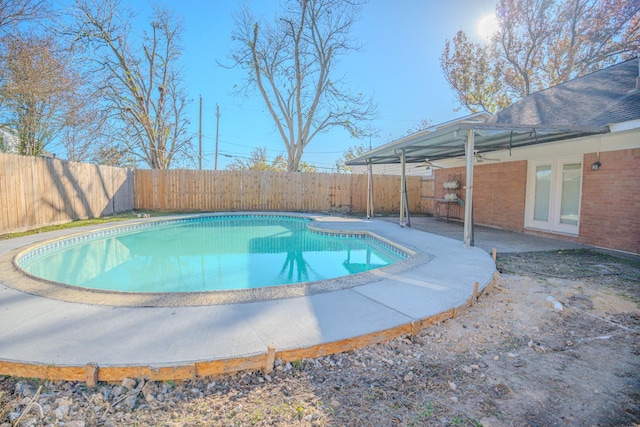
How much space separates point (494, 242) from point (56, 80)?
40.0 ft

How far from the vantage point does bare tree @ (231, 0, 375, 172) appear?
16.6 metres

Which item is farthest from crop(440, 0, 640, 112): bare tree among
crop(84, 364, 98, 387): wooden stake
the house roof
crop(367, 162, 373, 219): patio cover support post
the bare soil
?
crop(84, 364, 98, 387): wooden stake

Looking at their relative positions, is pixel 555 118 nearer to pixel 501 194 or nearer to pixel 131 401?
pixel 501 194

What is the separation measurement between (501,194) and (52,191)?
1243cm

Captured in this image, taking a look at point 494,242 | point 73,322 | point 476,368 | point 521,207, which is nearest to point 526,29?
point 521,207

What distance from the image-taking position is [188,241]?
A: 8172mm

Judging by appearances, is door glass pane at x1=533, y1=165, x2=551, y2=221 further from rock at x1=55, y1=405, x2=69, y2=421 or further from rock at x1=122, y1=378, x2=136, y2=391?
rock at x1=55, y1=405, x2=69, y2=421

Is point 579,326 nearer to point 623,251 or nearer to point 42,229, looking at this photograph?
point 623,251

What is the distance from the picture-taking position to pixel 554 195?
729 cm

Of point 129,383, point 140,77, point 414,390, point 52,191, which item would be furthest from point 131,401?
point 140,77

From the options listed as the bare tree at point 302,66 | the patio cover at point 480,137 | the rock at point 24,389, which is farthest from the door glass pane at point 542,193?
the bare tree at point 302,66

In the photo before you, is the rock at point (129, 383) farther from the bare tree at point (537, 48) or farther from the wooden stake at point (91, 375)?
the bare tree at point (537, 48)

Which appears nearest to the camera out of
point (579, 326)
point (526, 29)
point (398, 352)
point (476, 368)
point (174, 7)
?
point (476, 368)

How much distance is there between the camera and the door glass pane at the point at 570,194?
22.3ft
